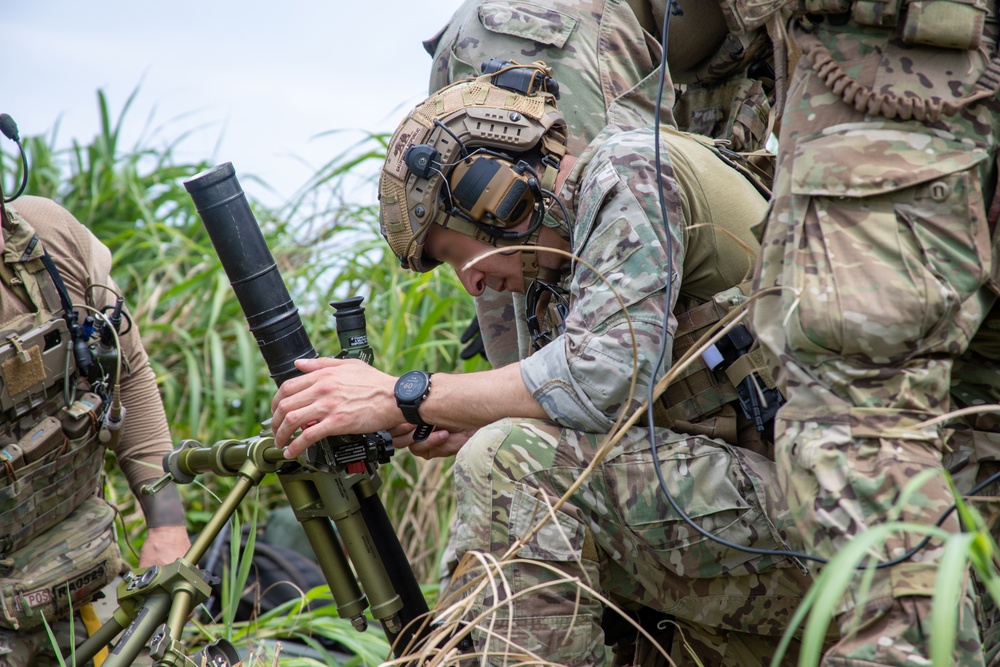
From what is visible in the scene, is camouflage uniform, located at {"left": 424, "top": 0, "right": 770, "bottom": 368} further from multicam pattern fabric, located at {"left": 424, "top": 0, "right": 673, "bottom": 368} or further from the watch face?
the watch face

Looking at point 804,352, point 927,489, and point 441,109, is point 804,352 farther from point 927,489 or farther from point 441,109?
point 441,109

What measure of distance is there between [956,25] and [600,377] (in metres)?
0.96

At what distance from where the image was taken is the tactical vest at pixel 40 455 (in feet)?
9.50

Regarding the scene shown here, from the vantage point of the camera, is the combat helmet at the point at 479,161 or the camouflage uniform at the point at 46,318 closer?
the combat helmet at the point at 479,161

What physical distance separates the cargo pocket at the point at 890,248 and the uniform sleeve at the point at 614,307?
1.75 feet

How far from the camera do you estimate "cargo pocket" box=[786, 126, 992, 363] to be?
1.59 m

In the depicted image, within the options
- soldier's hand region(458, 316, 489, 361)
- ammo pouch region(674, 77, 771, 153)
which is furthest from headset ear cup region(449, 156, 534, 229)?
soldier's hand region(458, 316, 489, 361)

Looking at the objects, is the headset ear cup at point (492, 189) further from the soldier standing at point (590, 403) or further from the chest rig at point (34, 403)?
the chest rig at point (34, 403)

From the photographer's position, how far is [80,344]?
3049mm

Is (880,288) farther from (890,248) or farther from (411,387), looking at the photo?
(411,387)

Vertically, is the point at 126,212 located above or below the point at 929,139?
above

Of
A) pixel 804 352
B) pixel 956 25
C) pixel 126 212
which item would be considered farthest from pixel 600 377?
pixel 126 212

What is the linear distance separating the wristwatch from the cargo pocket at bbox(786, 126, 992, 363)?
0.98m

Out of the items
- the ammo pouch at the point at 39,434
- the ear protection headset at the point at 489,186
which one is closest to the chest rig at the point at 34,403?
the ammo pouch at the point at 39,434
